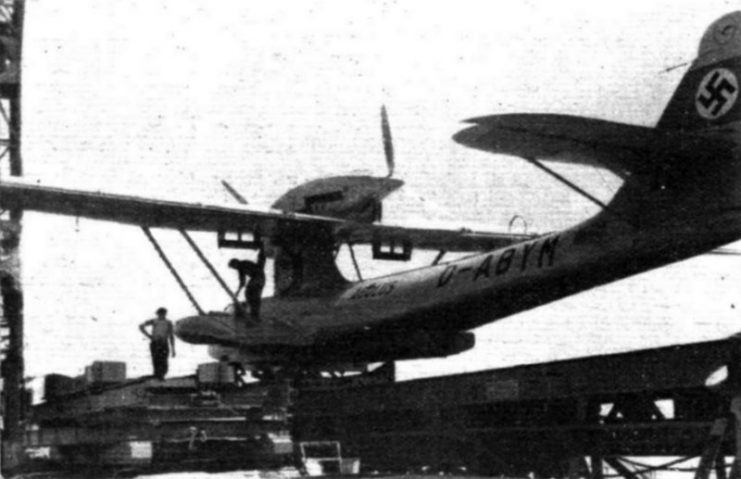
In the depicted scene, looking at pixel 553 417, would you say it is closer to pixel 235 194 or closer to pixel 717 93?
pixel 717 93

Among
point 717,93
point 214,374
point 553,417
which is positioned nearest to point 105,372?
point 214,374

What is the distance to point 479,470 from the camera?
12.6 m

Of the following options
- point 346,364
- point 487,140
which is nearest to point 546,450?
point 487,140

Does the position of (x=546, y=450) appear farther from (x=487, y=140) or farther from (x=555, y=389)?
(x=487, y=140)

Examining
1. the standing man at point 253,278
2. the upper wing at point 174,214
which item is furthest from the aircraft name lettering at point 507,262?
the upper wing at point 174,214

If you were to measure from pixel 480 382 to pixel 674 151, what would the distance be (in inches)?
137

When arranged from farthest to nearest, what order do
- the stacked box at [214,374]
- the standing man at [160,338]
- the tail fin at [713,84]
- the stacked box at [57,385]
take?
the standing man at [160,338] < the tail fin at [713,84] < the stacked box at [214,374] < the stacked box at [57,385]

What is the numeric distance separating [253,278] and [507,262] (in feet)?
16.8

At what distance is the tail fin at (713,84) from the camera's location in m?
13.1

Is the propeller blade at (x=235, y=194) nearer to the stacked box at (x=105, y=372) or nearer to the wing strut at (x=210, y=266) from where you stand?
the wing strut at (x=210, y=266)

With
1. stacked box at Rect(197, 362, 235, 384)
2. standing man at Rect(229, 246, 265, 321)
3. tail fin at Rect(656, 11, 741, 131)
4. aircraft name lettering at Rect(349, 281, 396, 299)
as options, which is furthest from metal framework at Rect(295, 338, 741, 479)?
standing man at Rect(229, 246, 265, 321)

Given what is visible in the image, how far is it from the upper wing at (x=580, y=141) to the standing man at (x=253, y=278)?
7266 millimetres

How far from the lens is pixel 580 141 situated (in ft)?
40.4

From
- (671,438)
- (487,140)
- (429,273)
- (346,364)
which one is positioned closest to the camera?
(671,438)
